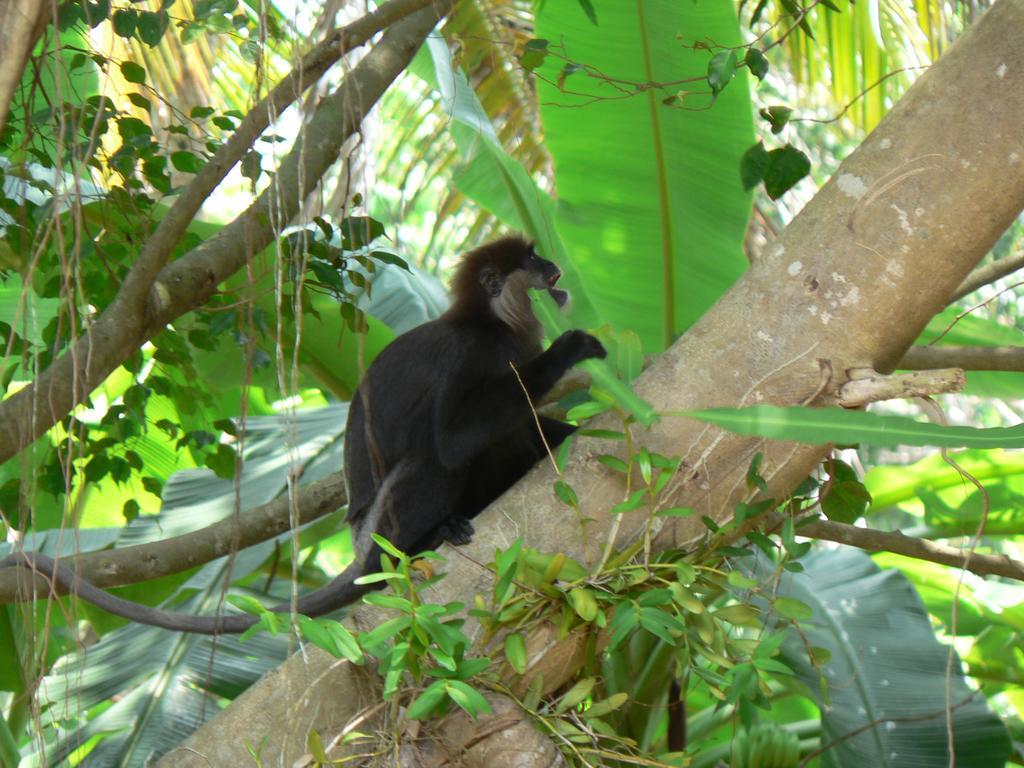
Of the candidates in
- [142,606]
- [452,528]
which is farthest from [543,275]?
[142,606]

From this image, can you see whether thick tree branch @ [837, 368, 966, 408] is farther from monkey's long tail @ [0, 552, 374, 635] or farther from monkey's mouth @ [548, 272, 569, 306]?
monkey's mouth @ [548, 272, 569, 306]

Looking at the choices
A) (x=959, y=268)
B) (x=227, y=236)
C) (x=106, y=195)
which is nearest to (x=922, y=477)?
(x=959, y=268)

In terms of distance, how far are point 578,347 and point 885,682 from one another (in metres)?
1.79

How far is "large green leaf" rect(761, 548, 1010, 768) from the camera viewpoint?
12.2 feet

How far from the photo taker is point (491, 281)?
12.5 feet

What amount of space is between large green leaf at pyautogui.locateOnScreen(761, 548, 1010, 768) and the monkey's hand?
1184mm

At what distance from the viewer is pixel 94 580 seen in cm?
288

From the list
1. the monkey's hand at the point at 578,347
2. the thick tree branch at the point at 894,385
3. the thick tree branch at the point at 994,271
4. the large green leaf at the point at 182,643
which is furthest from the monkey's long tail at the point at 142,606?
the thick tree branch at the point at 994,271

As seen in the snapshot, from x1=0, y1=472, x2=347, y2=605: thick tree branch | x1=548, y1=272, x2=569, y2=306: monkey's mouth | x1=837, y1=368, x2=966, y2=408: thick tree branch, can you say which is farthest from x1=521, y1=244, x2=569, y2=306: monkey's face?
x1=837, y1=368, x2=966, y2=408: thick tree branch

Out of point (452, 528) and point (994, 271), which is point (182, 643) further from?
point (994, 271)

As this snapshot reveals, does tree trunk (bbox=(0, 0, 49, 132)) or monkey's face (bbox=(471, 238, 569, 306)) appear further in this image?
monkey's face (bbox=(471, 238, 569, 306))

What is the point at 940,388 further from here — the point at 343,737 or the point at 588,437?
the point at 343,737

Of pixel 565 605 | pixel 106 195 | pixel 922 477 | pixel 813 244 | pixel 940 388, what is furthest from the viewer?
pixel 922 477

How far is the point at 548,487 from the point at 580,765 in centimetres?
59
